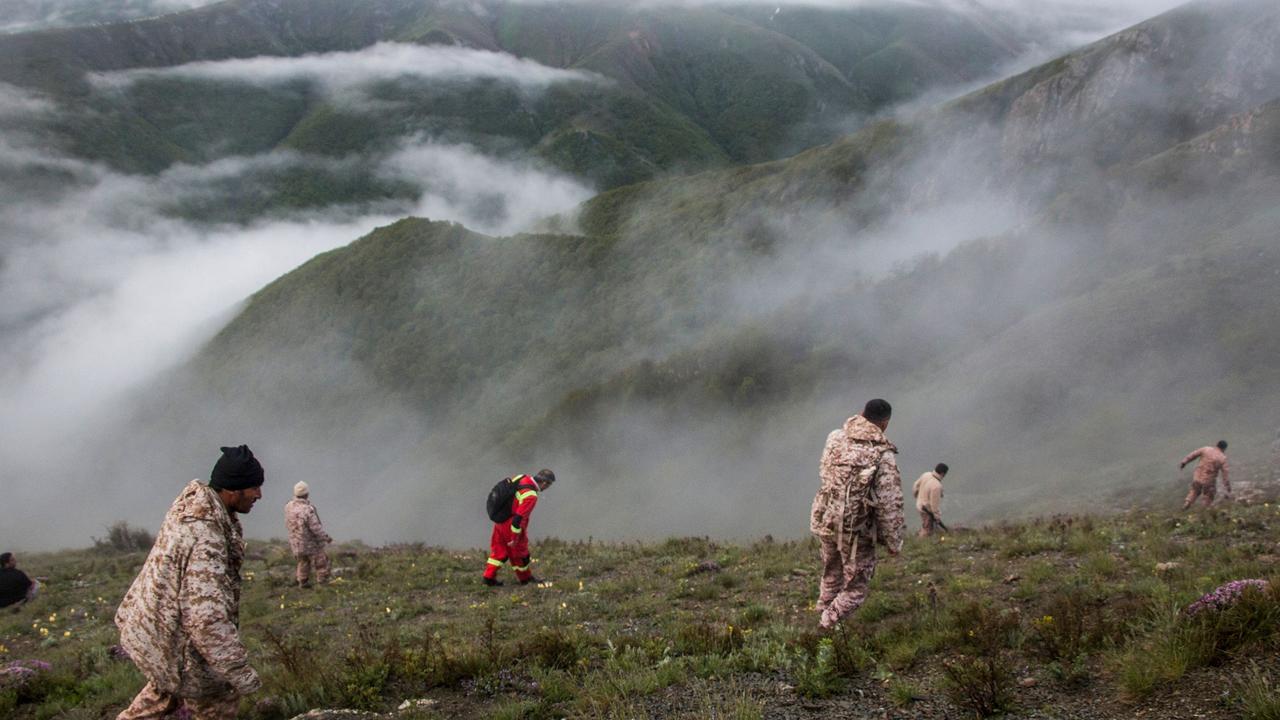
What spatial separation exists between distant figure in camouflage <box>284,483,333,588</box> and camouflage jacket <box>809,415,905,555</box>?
9.62 metres

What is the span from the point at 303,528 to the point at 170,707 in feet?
30.9

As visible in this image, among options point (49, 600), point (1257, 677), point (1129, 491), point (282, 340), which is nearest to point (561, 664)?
point (1257, 677)

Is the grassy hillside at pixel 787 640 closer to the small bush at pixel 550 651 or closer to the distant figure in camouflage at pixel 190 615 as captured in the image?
the small bush at pixel 550 651

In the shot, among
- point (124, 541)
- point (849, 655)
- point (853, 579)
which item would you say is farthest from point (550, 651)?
point (124, 541)

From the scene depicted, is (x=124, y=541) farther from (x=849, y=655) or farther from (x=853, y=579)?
(x=849, y=655)

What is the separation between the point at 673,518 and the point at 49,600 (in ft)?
118

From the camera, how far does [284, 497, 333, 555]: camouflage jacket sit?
13.6 m

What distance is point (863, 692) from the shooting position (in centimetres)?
580

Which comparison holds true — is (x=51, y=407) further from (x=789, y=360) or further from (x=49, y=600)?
(x=49, y=600)

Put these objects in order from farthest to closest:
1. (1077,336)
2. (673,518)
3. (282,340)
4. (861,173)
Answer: (282,340), (861,173), (673,518), (1077,336)

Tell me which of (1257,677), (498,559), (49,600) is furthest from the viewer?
(49,600)

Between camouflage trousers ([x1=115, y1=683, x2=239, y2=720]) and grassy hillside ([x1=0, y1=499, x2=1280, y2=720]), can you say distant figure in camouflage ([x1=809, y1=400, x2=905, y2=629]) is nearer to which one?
grassy hillside ([x1=0, y1=499, x2=1280, y2=720])

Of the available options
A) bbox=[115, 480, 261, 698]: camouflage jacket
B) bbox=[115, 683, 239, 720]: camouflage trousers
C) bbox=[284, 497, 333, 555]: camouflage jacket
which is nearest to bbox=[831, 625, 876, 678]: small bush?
bbox=[115, 480, 261, 698]: camouflage jacket

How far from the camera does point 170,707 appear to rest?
4.89 m
